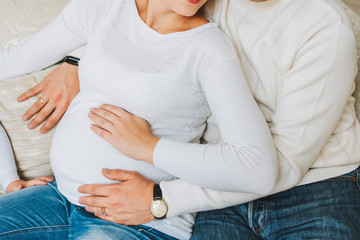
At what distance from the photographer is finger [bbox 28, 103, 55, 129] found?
124cm

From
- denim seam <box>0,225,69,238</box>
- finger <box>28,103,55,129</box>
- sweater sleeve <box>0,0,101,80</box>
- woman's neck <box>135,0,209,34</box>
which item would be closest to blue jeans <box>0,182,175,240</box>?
denim seam <box>0,225,69,238</box>

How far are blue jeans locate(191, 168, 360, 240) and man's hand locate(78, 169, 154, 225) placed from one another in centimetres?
20

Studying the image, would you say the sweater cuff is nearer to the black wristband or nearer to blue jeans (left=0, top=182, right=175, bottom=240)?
blue jeans (left=0, top=182, right=175, bottom=240)

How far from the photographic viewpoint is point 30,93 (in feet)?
4.09

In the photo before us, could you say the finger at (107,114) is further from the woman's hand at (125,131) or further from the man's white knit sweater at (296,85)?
the man's white knit sweater at (296,85)

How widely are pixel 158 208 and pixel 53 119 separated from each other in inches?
21.4

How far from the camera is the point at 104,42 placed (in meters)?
1.06

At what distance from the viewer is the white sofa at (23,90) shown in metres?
1.25

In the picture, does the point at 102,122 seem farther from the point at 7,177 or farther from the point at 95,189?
the point at 7,177

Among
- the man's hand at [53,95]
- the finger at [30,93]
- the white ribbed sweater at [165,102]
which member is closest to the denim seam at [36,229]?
the white ribbed sweater at [165,102]

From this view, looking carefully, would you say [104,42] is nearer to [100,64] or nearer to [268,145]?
[100,64]

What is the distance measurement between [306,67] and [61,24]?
0.83m

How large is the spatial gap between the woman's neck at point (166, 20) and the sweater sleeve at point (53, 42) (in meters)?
0.19

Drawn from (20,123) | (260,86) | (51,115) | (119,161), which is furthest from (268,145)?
(20,123)
